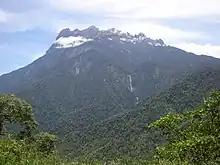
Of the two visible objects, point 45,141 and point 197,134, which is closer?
point 197,134

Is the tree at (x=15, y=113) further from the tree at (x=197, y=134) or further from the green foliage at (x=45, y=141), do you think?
the tree at (x=197, y=134)

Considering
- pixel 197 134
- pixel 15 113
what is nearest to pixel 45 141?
pixel 15 113

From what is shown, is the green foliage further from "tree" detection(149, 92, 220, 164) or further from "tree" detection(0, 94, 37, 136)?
"tree" detection(149, 92, 220, 164)

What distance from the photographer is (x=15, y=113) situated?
29203 millimetres

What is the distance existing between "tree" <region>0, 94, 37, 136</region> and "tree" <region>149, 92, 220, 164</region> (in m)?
19.3

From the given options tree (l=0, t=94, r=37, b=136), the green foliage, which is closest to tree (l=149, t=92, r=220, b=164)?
tree (l=0, t=94, r=37, b=136)

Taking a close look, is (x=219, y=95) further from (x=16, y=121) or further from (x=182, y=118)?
(x=16, y=121)

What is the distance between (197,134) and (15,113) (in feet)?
69.7

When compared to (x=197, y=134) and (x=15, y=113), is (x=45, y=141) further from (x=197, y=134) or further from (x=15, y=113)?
(x=197, y=134)

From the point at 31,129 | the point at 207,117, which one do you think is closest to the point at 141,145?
the point at 31,129

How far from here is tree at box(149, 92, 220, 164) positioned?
9.05 meters

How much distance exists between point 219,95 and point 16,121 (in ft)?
71.5

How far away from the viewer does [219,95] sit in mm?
9883

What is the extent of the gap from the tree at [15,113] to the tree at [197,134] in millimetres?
19279
